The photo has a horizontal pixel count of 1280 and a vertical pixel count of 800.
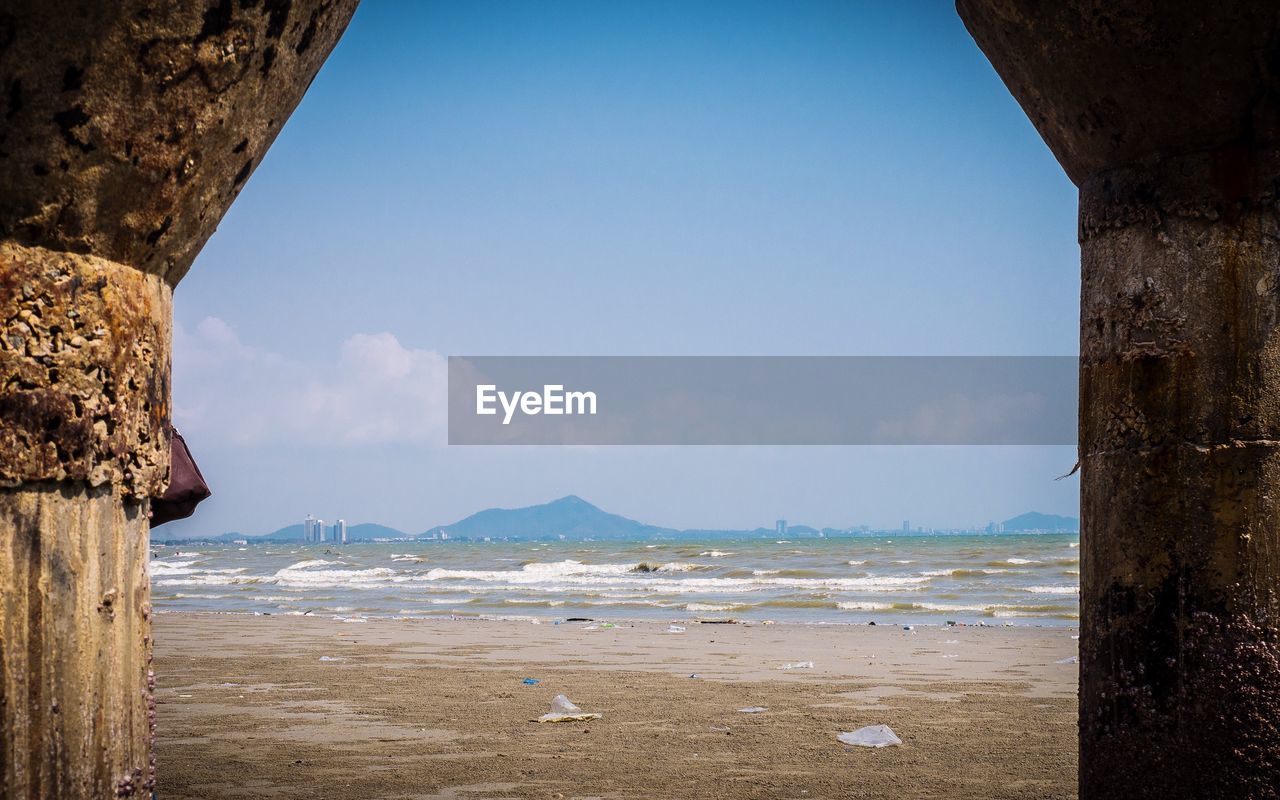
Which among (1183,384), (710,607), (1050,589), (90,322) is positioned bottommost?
(1050,589)

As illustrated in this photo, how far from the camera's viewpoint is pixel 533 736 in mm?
6633

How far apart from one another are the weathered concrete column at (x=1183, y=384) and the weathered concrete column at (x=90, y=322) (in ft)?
6.67

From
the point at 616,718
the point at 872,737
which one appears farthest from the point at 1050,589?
the point at 872,737

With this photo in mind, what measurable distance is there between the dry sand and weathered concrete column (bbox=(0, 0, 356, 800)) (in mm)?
2866

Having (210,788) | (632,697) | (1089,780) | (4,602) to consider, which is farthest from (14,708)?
(632,697)

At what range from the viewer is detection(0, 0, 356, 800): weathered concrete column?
2.30 metres

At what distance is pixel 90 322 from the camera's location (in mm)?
2445

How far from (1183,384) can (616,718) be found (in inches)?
195

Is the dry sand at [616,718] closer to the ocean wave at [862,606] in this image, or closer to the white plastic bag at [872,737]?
the white plastic bag at [872,737]

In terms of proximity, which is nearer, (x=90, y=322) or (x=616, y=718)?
(x=90, y=322)

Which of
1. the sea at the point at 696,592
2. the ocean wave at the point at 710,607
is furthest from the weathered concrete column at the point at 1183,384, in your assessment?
the ocean wave at the point at 710,607

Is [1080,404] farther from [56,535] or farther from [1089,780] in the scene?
[56,535]

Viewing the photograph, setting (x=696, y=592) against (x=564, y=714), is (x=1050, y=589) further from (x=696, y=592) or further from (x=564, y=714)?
(x=564, y=714)

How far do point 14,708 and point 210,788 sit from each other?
123 inches
